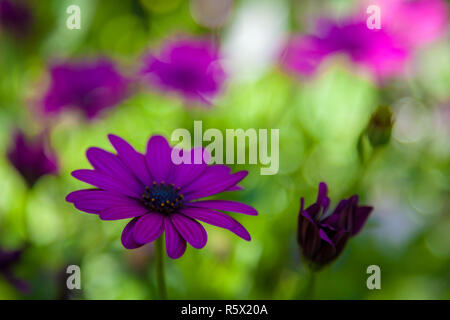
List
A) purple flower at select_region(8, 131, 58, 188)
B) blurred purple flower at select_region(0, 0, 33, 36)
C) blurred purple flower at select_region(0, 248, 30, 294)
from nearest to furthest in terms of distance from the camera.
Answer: blurred purple flower at select_region(0, 248, 30, 294) < purple flower at select_region(8, 131, 58, 188) < blurred purple flower at select_region(0, 0, 33, 36)

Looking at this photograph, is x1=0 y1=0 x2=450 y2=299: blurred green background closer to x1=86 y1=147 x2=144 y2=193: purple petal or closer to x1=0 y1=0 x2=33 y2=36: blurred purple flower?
x1=0 y1=0 x2=33 y2=36: blurred purple flower

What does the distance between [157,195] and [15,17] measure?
0.68 meters

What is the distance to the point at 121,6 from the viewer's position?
4.00 feet

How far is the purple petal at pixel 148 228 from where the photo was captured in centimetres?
35

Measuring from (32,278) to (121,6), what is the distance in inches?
31.8

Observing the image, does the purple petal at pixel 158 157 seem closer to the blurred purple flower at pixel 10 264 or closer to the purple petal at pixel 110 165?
the purple petal at pixel 110 165

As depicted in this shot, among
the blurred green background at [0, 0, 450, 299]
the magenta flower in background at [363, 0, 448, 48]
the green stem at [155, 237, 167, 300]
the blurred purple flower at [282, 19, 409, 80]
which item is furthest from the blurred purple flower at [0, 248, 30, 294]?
the magenta flower in background at [363, 0, 448, 48]

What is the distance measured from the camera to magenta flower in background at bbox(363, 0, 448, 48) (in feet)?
3.00

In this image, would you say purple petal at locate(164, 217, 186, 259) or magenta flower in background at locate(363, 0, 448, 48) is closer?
purple petal at locate(164, 217, 186, 259)

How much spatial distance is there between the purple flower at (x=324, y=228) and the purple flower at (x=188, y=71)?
39 cm

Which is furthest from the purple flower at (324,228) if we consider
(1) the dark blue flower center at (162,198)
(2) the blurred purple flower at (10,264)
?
(2) the blurred purple flower at (10,264)

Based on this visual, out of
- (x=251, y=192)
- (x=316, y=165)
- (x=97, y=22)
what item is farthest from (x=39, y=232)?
(x=97, y=22)

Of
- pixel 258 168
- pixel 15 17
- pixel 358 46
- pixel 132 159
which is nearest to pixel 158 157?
pixel 132 159

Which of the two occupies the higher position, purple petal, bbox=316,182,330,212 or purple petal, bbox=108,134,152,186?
purple petal, bbox=108,134,152,186
